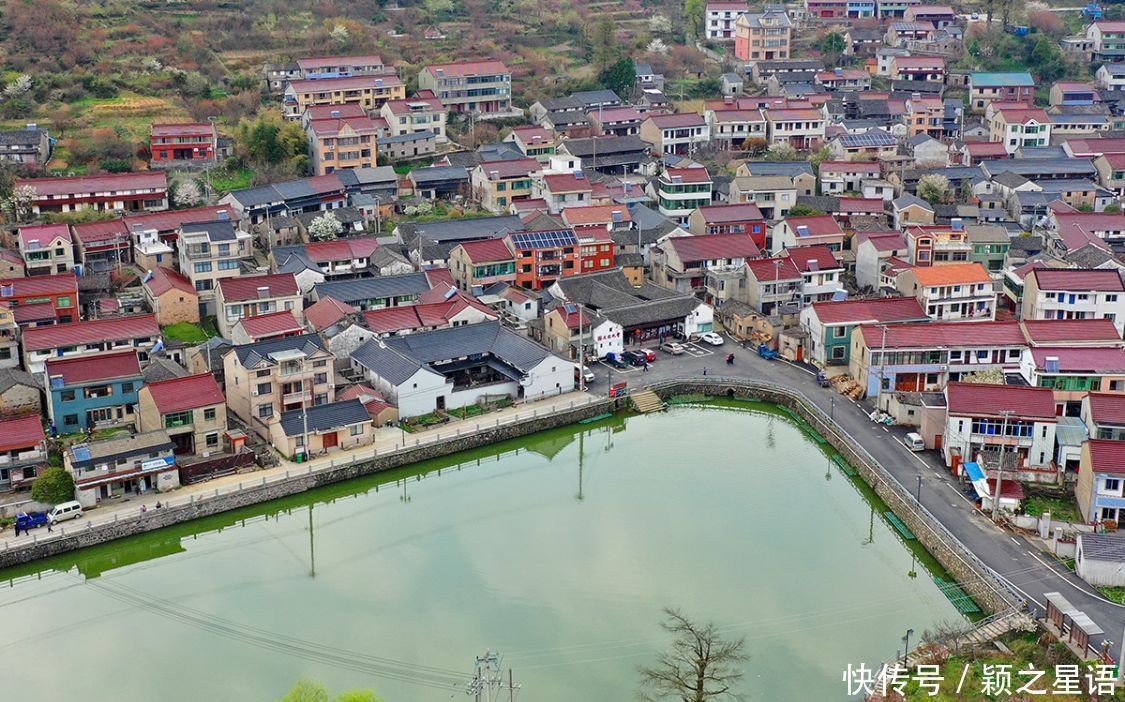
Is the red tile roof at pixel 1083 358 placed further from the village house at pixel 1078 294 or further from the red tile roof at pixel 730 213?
the red tile roof at pixel 730 213

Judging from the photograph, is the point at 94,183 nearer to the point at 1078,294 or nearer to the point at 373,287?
the point at 373,287

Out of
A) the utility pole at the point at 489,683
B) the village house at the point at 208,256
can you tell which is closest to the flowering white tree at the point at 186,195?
the village house at the point at 208,256

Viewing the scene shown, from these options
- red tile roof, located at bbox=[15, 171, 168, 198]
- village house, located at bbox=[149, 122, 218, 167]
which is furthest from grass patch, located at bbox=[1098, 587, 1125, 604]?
village house, located at bbox=[149, 122, 218, 167]

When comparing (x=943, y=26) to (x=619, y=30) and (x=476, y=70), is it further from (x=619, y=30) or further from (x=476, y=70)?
(x=476, y=70)

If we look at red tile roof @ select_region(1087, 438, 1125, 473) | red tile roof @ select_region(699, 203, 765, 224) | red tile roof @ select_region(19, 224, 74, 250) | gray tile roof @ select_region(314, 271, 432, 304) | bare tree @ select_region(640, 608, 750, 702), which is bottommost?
bare tree @ select_region(640, 608, 750, 702)

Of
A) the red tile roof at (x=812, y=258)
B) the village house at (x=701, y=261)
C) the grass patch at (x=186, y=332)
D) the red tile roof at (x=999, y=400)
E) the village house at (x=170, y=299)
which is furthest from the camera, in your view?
the village house at (x=701, y=261)

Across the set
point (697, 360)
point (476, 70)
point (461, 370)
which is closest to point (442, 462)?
point (461, 370)

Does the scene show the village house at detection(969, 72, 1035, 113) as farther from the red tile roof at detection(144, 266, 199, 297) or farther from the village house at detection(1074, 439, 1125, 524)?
the red tile roof at detection(144, 266, 199, 297)
